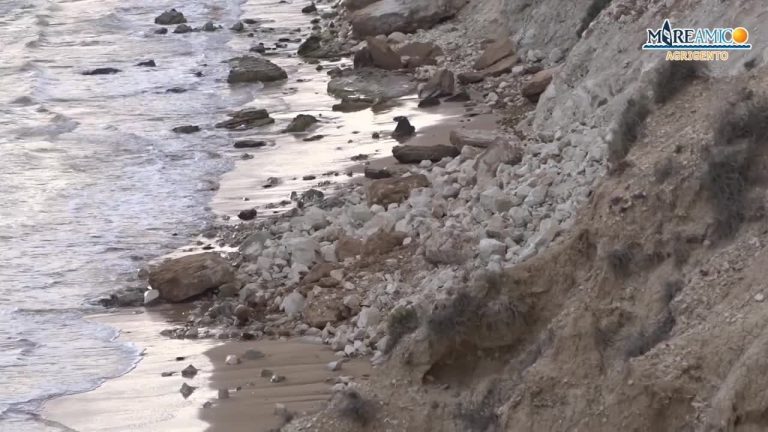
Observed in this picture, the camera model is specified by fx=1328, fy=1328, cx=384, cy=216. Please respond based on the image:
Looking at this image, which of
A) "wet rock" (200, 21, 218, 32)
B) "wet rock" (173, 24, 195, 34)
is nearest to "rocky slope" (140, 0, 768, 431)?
"wet rock" (200, 21, 218, 32)

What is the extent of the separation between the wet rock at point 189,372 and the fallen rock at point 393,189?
12.5ft

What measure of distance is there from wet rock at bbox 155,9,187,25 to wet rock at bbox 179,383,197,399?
24.7m

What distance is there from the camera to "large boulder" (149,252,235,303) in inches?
534

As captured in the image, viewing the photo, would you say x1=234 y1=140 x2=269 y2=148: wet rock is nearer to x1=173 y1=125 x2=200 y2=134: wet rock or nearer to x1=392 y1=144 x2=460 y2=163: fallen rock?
x1=173 y1=125 x2=200 y2=134: wet rock

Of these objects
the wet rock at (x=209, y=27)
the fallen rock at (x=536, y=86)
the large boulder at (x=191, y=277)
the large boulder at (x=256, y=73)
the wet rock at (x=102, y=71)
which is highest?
the fallen rock at (x=536, y=86)

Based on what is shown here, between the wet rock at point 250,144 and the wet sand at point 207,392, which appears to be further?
the wet rock at point 250,144

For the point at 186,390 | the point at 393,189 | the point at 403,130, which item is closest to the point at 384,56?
the point at 403,130

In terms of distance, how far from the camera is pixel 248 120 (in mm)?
22031

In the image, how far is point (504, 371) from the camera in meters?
8.80

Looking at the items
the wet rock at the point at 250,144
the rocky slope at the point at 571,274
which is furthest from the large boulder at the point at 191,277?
the wet rock at the point at 250,144

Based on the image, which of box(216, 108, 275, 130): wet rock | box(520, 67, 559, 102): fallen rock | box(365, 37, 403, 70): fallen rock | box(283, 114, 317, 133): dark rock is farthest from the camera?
box(365, 37, 403, 70): fallen rock

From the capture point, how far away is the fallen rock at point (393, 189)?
1463 cm

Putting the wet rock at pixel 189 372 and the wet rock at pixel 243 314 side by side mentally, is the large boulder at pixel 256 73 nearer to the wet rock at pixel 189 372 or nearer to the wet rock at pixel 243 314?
the wet rock at pixel 243 314

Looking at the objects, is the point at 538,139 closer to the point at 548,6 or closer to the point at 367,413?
the point at 367,413
